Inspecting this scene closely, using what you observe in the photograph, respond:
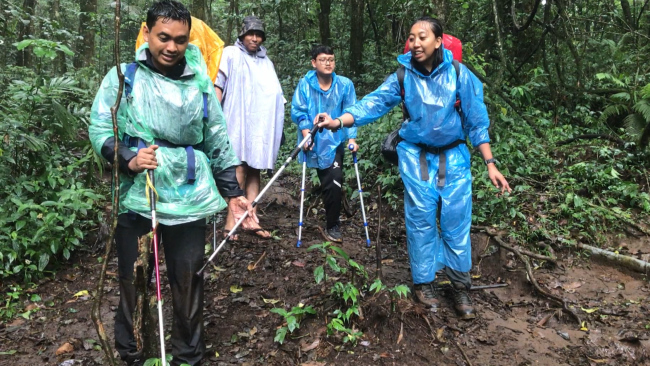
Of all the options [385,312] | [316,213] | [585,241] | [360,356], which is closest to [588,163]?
[585,241]

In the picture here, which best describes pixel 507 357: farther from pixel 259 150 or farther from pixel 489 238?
pixel 259 150

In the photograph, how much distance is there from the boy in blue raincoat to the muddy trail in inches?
29.5

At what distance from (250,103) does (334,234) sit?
1.92 meters

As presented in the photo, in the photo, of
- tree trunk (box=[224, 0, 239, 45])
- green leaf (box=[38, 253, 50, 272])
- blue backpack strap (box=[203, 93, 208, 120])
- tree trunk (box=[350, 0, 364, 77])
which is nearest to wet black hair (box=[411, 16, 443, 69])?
blue backpack strap (box=[203, 93, 208, 120])

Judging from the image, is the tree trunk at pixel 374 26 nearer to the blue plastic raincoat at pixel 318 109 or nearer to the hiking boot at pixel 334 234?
the blue plastic raincoat at pixel 318 109

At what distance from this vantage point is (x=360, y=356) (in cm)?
333

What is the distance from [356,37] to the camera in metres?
12.4

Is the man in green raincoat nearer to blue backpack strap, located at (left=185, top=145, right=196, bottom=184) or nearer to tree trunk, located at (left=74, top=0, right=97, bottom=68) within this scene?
blue backpack strap, located at (left=185, top=145, right=196, bottom=184)

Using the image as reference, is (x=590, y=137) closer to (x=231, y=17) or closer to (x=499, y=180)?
(x=499, y=180)

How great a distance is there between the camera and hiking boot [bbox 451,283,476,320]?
13.4 feet

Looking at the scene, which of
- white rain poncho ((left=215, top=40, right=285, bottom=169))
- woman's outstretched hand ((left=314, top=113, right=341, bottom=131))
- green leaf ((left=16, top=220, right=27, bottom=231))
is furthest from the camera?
white rain poncho ((left=215, top=40, right=285, bottom=169))

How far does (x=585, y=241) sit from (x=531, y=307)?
145 centimetres

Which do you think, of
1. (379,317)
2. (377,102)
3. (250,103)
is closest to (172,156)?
(379,317)

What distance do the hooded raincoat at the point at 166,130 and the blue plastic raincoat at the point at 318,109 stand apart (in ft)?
9.25
